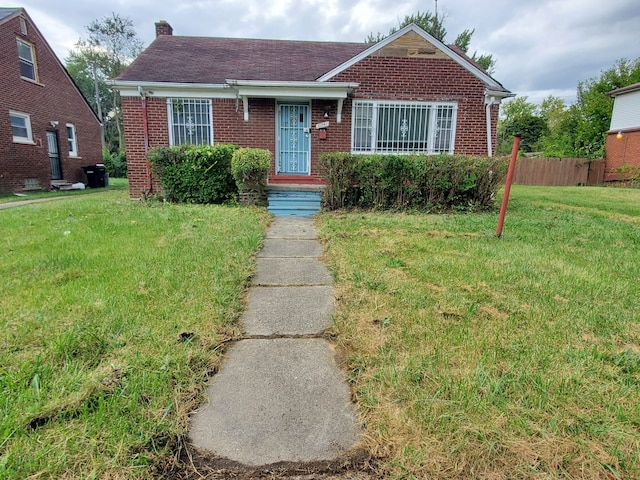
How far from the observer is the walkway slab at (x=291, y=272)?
3684 millimetres

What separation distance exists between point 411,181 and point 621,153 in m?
20.5

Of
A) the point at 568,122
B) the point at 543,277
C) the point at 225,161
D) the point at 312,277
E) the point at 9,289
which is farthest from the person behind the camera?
the point at 568,122

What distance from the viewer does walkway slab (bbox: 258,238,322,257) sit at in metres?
4.71

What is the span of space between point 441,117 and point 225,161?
6.17 meters

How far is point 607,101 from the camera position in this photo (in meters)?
28.4

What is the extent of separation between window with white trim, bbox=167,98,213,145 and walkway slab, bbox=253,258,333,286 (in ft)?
23.0

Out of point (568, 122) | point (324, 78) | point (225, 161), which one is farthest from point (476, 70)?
point (568, 122)

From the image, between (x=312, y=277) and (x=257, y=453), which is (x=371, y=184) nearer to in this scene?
(x=312, y=277)

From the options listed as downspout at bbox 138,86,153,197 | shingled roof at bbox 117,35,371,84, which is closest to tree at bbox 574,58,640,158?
shingled roof at bbox 117,35,371,84

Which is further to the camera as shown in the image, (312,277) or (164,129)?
(164,129)

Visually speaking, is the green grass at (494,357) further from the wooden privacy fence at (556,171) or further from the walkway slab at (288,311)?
the wooden privacy fence at (556,171)

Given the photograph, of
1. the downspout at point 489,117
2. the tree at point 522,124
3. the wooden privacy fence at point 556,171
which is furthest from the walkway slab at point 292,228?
the tree at point 522,124

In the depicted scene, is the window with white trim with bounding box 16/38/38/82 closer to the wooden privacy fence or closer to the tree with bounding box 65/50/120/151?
the wooden privacy fence

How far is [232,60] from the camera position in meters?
11.2
